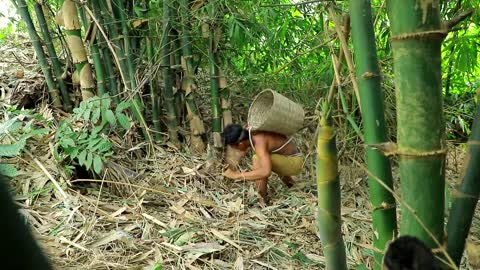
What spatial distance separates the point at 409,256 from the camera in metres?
0.84

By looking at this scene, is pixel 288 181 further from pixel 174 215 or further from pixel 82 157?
pixel 82 157

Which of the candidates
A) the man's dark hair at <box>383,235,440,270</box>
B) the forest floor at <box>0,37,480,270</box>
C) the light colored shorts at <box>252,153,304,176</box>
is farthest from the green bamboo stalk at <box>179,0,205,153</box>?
the man's dark hair at <box>383,235,440,270</box>

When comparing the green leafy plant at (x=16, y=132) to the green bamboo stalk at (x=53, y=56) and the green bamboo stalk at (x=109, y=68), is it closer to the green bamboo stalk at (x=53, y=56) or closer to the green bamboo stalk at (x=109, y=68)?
the green bamboo stalk at (x=53, y=56)

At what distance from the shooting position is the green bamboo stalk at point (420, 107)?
32.2 inches

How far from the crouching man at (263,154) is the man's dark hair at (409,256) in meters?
2.33

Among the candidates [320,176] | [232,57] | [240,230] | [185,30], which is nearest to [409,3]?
[320,176]

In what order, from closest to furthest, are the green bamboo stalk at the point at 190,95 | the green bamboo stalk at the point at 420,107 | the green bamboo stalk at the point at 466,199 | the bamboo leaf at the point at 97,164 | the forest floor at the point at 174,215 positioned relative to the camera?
the green bamboo stalk at the point at 420,107 → the green bamboo stalk at the point at 466,199 → the forest floor at the point at 174,215 → the bamboo leaf at the point at 97,164 → the green bamboo stalk at the point at 190,95

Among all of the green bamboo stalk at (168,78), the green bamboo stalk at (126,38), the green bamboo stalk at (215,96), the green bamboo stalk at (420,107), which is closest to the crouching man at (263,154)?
the green bamboo stalk at (215,96)

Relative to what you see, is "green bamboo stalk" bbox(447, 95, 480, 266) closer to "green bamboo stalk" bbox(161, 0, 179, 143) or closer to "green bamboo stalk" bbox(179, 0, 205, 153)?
"green bamboo stalk" bbox(161, 0, 179, 143)

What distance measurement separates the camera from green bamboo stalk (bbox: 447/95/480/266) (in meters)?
0.99

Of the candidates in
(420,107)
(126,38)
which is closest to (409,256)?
(420,107)

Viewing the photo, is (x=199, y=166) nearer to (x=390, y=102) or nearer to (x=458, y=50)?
(x=390, y=102)

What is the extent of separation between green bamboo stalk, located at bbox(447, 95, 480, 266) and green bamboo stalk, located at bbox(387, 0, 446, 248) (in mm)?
119

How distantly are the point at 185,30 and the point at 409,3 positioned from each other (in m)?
2.67
